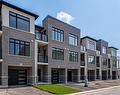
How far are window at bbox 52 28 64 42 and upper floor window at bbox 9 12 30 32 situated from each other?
7.26 m

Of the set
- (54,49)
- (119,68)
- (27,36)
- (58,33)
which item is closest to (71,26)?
(58,33)

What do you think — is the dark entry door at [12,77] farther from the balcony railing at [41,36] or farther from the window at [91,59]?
the window at [91,59]

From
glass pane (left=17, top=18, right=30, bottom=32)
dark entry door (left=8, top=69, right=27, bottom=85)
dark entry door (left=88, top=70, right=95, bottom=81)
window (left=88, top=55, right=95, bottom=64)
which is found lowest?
dark entry door (left=88, top=70, right=95, bottom=81)

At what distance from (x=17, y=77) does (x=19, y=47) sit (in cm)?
441

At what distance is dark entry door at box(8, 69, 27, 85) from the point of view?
28953 mm

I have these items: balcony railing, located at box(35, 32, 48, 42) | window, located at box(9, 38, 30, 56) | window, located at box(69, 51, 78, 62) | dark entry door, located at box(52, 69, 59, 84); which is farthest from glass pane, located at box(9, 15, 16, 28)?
window, located at box(69, 51, 78, 62)

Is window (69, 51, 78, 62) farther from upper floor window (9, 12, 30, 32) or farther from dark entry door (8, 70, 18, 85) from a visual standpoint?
dark entry door (8, 70, 18, 85)

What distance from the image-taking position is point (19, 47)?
92.4 ft

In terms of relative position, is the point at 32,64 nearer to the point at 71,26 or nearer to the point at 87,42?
the point at 71,26

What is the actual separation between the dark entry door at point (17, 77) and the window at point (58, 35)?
27.3ft

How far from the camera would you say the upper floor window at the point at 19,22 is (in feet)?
88.9

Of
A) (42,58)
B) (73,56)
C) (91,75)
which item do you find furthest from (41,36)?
(91,75)

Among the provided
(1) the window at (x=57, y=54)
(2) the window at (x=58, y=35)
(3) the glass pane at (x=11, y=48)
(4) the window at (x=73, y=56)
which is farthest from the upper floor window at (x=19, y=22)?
(4) the window at (x=73, y=56)

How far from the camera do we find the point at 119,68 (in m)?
71.4
